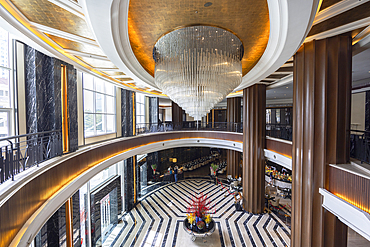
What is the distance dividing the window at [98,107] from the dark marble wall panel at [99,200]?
2.49m

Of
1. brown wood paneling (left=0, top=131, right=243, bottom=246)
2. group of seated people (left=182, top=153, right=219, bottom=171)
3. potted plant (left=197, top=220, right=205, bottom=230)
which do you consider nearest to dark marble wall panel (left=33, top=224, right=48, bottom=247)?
brown wood paneling (left=0, top=131, right=243, bottom=246)

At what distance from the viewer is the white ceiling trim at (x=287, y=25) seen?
218cm

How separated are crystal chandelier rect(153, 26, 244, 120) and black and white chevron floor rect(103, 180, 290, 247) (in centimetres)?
630

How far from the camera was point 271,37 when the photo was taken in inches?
122

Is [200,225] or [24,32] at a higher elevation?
[24,32]

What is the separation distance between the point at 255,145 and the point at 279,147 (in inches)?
57.2

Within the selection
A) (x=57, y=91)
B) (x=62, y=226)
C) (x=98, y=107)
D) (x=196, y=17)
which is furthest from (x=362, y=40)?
(x=98, y=107)

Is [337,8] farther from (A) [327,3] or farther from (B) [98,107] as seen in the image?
(B) [98,107]

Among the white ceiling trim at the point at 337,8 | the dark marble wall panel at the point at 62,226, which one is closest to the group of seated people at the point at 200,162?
the dark marble wall panel at the point at 62,226

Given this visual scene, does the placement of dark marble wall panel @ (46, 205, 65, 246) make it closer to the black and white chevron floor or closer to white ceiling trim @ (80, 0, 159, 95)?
the black and white chevron floor

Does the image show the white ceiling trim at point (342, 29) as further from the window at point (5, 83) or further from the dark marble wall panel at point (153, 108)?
the dark marble wall panel at point (153, 108)

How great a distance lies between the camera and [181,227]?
762 cm

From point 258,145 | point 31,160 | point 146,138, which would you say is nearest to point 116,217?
point 146,138

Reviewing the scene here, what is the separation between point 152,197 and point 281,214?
732 centimetres
